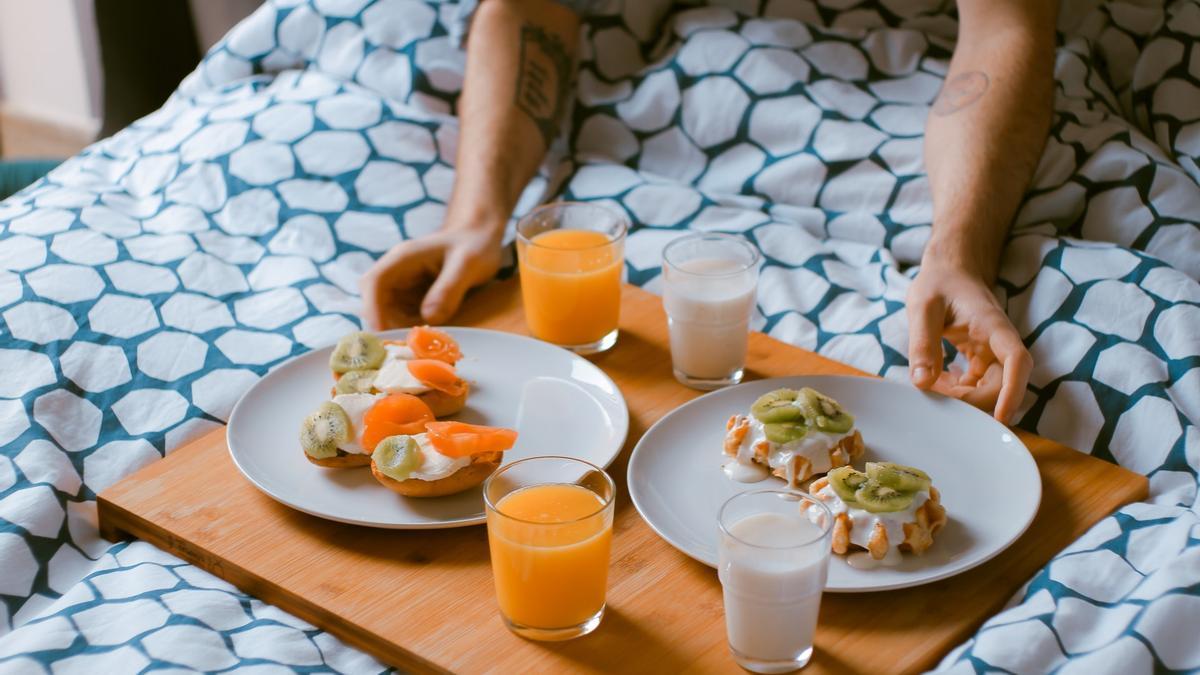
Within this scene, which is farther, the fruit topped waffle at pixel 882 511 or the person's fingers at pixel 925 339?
the person's fingers at pixel 925 339

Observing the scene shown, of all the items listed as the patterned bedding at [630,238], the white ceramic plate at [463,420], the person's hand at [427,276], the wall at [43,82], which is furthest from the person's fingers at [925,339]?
the wall at [43,82]

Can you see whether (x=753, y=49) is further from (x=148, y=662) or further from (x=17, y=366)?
(x=148, y=662)

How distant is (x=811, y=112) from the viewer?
193 cm

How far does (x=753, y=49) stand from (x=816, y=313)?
57 cm

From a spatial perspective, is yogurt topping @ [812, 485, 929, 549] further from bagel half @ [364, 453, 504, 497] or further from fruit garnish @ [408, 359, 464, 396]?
fruit garnish @ [408, 359, 464, 396]

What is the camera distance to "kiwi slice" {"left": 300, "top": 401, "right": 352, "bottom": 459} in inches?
50.4

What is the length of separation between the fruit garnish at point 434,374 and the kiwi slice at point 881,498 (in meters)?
0.49

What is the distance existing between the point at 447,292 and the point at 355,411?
0.37 metres

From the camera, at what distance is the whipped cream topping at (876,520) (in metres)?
1.13

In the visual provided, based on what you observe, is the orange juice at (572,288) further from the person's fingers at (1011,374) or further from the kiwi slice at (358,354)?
the person's fingers at (1011,374)

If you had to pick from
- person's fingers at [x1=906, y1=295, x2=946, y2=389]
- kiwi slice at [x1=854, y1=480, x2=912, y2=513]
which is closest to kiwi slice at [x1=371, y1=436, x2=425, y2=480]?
kiwi slice at [x1=854, y1=480, x2=912, y2=513]

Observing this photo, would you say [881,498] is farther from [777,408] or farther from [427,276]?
[427,276]

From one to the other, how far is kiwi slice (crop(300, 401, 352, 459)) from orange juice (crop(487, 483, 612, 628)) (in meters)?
0.27

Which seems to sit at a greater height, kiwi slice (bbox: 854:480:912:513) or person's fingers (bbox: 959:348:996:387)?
kiwi slice (bbox: 854:480:912:513)
